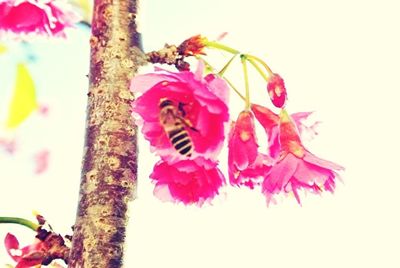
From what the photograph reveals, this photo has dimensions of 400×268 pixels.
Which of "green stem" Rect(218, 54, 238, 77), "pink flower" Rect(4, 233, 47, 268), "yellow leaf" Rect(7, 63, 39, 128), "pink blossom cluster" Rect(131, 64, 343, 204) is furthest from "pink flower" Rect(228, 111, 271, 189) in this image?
"yellow leaf" Rect(7, 63, 39, 128)

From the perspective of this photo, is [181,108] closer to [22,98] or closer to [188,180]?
[188,180]

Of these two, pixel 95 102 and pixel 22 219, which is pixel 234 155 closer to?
pixel 95 102

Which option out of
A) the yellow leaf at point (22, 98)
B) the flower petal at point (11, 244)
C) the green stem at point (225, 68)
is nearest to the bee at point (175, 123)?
the green stem at point (225, 68)

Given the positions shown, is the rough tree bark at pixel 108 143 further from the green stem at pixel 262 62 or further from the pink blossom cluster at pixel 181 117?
the green stem at pixel 262 62

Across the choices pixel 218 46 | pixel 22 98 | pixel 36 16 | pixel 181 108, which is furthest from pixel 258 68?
pixel 22 98

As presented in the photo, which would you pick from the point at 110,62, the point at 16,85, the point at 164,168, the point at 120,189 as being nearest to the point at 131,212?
the point at 120,189
